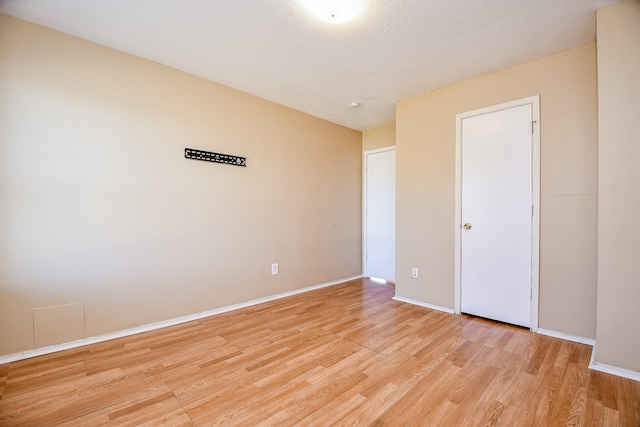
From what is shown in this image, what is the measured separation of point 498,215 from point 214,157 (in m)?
3.05

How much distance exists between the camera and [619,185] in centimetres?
193

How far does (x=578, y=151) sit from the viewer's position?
7.88 feet

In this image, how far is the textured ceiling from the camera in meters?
1.96

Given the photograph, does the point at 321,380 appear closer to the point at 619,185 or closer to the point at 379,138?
the point at 619,185

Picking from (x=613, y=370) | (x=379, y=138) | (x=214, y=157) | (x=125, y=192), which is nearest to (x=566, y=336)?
(x=613, y=370)

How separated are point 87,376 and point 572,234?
12.9 ft

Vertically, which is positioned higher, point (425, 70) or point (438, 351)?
point (425, 70)

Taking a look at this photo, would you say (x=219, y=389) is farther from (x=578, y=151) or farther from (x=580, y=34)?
(x=580, y=34)

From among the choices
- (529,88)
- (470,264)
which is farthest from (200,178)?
(529,88)

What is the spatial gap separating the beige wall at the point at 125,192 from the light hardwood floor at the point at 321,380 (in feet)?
1.59

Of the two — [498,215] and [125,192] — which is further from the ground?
[125,192]

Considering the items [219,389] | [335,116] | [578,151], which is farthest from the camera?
[335,116]

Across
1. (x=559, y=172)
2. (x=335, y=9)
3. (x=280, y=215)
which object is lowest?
(x=280, y=215)

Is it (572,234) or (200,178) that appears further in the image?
(200,178)
